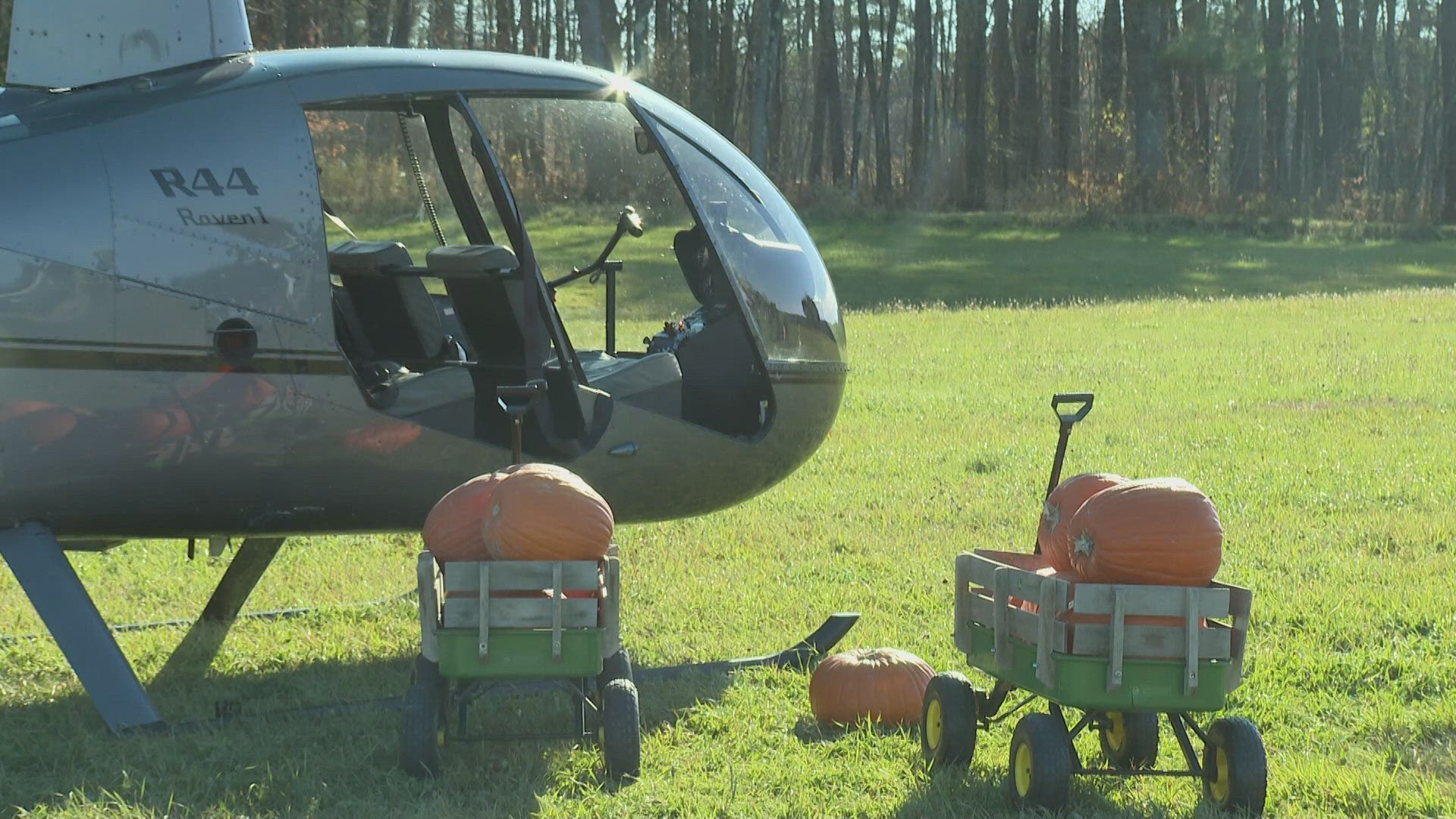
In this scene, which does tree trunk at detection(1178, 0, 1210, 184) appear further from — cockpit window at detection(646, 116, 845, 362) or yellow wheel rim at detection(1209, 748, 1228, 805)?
yellow wheel rim at detection(1209, 748, 1228, 805)

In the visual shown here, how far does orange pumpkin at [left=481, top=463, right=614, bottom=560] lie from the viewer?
14.5 ft

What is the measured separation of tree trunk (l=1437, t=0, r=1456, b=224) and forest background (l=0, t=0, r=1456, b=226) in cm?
8

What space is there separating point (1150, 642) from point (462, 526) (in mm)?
1917

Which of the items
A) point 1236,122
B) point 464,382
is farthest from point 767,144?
point 464,382

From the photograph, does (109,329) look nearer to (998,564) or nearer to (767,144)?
(998,564)

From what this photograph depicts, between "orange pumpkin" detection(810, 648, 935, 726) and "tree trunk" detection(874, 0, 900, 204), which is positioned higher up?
"tree trunk" detection(874, 0, 900, 204)

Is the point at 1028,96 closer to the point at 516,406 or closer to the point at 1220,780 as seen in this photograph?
the point at 516,406

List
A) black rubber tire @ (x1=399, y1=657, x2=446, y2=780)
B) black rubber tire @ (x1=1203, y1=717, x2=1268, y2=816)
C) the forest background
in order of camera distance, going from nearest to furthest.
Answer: black rubber tire @ (x1=1203, y1=717, x2=1268, y2=816), black rubber tire @ (x1=399, y1=657, x2=446, y2=780), the forest background

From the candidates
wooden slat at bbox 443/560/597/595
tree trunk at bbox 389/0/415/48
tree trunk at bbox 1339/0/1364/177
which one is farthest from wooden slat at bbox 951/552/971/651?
tree trunk at bbox 1339/0/1364/177

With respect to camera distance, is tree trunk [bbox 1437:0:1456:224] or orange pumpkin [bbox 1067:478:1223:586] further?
tree trunk [bbox 1437:0:1456:224]

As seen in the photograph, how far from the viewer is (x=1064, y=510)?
15.1ft

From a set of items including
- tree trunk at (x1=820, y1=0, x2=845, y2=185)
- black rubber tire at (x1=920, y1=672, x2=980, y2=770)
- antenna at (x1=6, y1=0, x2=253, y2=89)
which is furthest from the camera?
tree trunk at (x1=820, y1=0, x2=845, y2=185)

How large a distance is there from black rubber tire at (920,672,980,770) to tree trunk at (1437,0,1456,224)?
37.6m

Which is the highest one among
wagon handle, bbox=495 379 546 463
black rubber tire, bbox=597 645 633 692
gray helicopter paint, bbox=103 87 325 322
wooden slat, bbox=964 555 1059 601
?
gray helicopter paint, bbox=103 87 325 322
